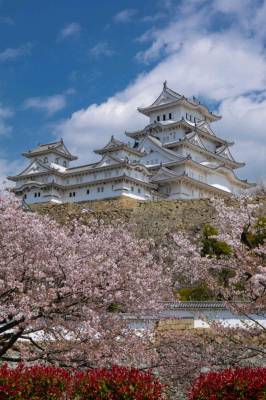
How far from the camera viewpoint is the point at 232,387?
18.4 feet

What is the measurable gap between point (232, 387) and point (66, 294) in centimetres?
314

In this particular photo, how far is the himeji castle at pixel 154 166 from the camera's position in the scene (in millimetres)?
40812

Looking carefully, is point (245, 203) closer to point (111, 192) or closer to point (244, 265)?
point (244, 265)

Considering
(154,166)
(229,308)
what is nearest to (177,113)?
(154,166)

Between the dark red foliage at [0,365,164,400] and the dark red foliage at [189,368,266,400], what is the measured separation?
1.62ft

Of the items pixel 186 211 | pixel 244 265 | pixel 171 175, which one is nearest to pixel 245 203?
pixel 244 265

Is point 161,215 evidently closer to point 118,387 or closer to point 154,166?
point 154,166

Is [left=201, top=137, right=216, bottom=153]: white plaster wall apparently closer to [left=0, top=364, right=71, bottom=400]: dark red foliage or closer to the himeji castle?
the himeji castle

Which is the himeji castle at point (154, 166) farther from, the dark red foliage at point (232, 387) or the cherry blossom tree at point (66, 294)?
the dark red foliage at point (232, 387)

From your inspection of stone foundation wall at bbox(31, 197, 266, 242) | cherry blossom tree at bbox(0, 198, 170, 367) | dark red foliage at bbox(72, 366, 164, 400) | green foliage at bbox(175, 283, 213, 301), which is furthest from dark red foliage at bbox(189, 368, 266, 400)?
stone foundation wall at bbox(31, 197, 266, 242)

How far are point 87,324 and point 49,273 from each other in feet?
3.45

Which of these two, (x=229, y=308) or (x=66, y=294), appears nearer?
(x=66, y=294)

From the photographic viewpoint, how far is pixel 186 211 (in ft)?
100

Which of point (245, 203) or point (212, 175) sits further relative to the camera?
point (212, 175)
